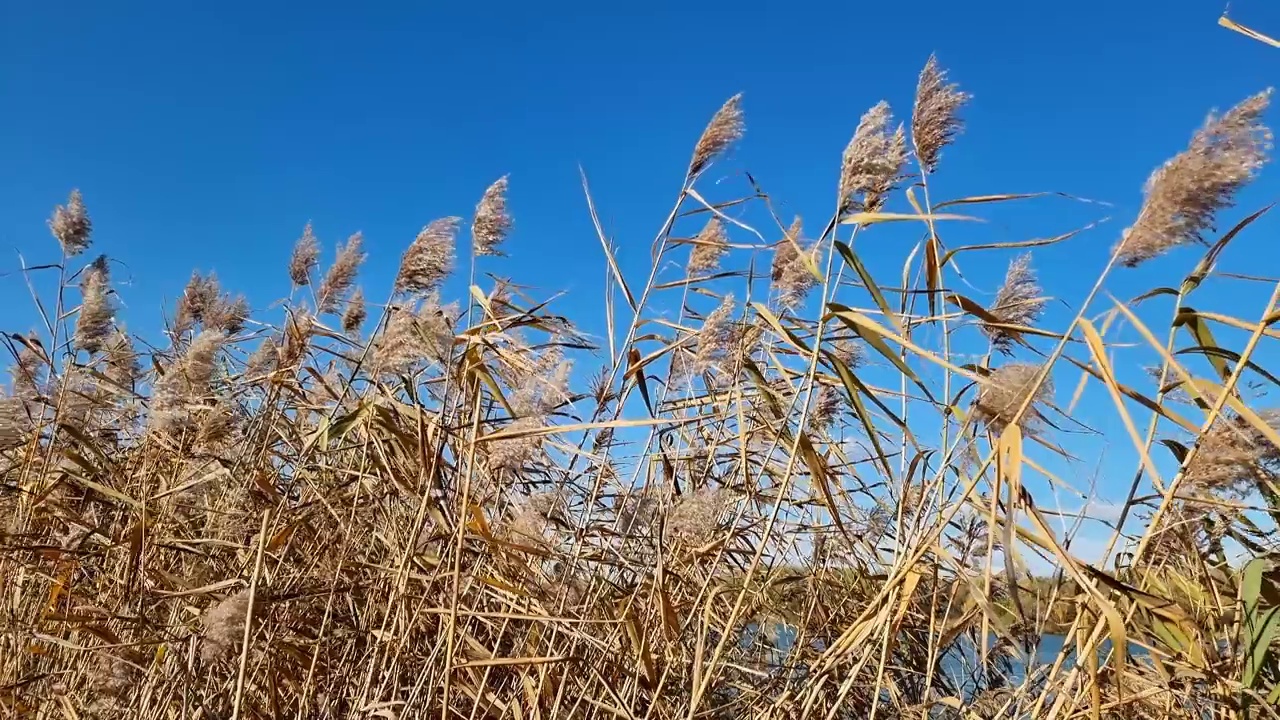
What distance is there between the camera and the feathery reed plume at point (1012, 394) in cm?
134

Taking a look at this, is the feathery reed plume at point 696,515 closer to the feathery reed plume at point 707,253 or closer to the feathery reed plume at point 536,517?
the feathery reed plume at point 536,517

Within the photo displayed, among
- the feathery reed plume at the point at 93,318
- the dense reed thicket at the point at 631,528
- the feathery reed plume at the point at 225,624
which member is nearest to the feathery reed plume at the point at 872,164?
the dense reed thicket at the point at 631,528

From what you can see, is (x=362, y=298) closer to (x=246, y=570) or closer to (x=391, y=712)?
(x=246, y=570)

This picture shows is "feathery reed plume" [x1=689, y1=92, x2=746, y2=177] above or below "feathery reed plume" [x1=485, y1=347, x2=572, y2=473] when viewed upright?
above

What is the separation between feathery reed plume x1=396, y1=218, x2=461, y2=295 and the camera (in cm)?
227

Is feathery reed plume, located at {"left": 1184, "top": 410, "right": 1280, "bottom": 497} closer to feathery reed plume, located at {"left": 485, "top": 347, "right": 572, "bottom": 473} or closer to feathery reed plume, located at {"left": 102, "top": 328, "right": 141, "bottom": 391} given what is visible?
feathery reed plume, located at {"left": 485, "top": 347, "right": 572, "bottom": 473}

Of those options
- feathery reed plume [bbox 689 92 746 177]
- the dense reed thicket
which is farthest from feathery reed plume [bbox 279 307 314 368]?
feathery reed plume [bbox 689 92 746 177]

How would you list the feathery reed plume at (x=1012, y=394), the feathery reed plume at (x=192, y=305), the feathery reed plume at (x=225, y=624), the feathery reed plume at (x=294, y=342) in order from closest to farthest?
the feathery reed plume at (x=1012, y=394) < the feathery reed plume at (x=225, y=624) < the feathery reed plume at (x=294, y=342) < the feathery reed plume at (x=192, y=305)

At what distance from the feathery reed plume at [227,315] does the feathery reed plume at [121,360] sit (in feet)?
0.89

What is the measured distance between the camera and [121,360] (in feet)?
10.7

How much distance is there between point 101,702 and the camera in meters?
2.03

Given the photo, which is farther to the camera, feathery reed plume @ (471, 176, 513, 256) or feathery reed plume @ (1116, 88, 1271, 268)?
feathery reed plume @ (471, 176, 513, 256)

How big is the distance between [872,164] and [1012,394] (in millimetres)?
627

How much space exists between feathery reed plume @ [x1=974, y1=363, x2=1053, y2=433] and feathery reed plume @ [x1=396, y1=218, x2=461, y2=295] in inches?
54.2
